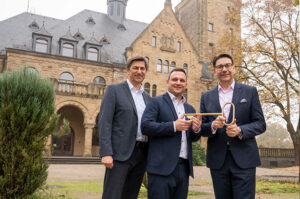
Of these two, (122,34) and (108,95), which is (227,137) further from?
(122,34)

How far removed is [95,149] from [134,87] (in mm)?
22605

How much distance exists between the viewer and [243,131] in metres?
3.07

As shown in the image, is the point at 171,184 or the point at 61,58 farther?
the point at 61,58

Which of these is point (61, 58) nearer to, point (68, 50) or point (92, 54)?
point (68, 50)

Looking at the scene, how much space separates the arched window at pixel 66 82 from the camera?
74.9 feet

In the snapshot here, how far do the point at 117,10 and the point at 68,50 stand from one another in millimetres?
11900

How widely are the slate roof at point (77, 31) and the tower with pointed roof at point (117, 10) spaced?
1.67m

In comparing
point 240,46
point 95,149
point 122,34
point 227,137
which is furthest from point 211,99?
point 122,34

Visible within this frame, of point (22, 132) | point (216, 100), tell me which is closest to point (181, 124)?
point (216, 100)

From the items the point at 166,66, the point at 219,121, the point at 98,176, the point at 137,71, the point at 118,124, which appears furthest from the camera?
the point at 166,66

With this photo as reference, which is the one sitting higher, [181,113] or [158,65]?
[158,65]

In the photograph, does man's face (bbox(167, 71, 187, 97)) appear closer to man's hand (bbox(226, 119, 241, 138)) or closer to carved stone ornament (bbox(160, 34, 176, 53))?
man's hand (bbox(226, 119, 241, 138))

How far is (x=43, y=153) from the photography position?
17.9 feet

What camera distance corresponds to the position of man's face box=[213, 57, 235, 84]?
132 inches
